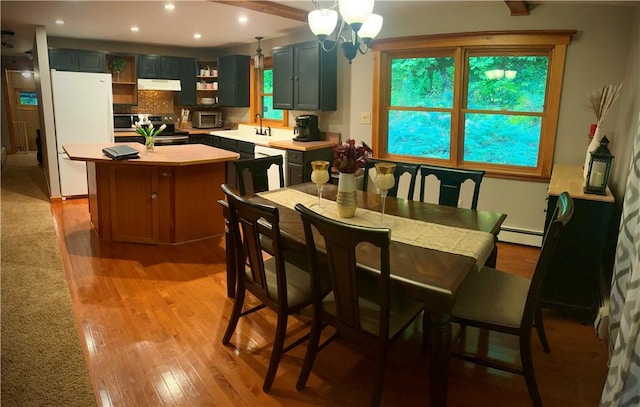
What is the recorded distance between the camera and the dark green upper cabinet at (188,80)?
702cm

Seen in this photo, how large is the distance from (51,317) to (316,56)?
3699mm

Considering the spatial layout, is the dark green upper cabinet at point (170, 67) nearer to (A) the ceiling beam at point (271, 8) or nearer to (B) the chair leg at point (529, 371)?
(A) the ceiling beam at point (271, 8)

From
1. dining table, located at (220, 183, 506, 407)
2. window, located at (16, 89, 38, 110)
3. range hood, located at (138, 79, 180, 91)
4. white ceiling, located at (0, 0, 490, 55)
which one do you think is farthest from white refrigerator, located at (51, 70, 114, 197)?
window, located at (16, 89, 38, 110)

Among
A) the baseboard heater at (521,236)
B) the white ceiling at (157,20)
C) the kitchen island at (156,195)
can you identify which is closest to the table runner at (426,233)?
the kitchen island at (156,195)

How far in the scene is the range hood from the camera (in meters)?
6.70

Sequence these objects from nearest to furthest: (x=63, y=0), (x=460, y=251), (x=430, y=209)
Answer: (x=460, y=251) → (x=430, y=209) → (x=63, y=0)

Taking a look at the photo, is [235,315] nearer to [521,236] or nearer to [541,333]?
[541,333]

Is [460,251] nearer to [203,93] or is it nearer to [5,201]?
[5,201]

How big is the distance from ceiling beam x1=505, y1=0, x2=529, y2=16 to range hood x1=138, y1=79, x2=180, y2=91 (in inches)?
202

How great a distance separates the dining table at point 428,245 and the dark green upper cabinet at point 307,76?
7.50ft

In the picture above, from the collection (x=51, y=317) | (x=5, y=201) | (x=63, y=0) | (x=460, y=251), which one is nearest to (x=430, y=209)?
(x=460, y=251)

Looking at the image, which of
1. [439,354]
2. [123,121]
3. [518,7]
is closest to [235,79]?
[123,121]

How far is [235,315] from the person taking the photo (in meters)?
2.41

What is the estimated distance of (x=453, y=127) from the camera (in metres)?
4.35
